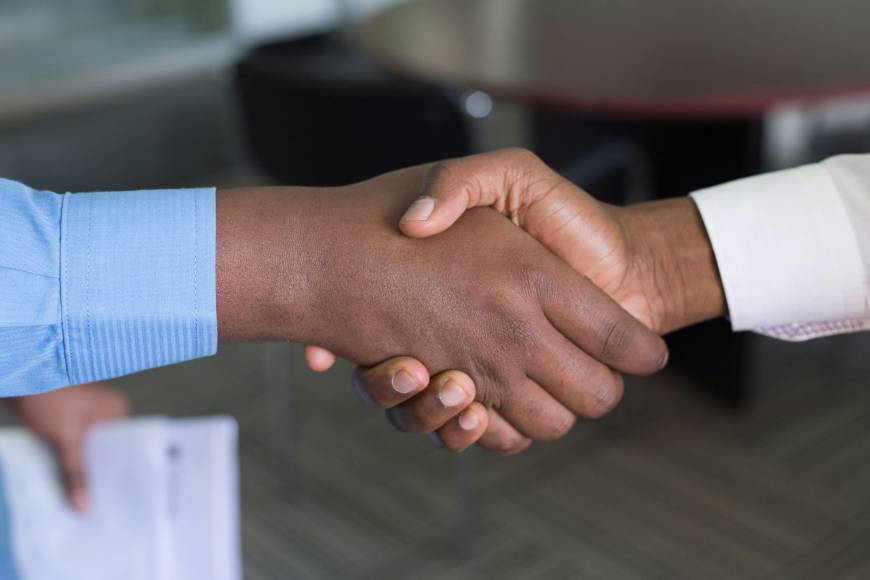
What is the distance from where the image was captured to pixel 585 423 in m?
2.53

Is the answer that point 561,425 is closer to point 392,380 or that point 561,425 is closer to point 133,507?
point 392,380

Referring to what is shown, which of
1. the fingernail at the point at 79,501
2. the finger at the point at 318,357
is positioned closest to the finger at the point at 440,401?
the finger at the point at 318,357

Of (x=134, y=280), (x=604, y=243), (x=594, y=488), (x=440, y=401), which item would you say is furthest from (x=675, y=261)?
(x=594, y=488)

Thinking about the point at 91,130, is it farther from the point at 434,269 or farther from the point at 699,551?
the point at 434,269

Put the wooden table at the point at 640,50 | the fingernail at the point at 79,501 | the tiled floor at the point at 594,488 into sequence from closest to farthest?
the fingernail at the point at 79,501, the wooden table at the point at 640,50, the tiled floor at the point at 594,488

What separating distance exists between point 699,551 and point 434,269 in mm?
1250

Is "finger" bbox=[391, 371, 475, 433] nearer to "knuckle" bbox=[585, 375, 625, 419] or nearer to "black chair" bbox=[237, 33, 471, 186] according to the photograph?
"knuckle" bbox=[585, 375, 625, 419]

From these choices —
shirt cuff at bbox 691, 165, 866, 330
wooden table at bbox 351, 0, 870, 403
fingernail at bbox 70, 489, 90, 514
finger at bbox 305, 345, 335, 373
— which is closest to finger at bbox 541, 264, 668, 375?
shirt cuff at bbox 691, 165, 866, 330

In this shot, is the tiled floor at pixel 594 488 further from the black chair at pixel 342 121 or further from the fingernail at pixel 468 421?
the fingernail at pixel 468 421

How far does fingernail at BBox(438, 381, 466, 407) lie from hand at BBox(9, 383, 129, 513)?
49 centimetres

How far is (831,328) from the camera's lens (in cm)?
120

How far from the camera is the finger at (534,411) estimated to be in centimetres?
118

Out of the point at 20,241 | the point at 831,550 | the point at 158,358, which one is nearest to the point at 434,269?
the point at 158,358

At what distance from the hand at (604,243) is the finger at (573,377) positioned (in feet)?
0.29
